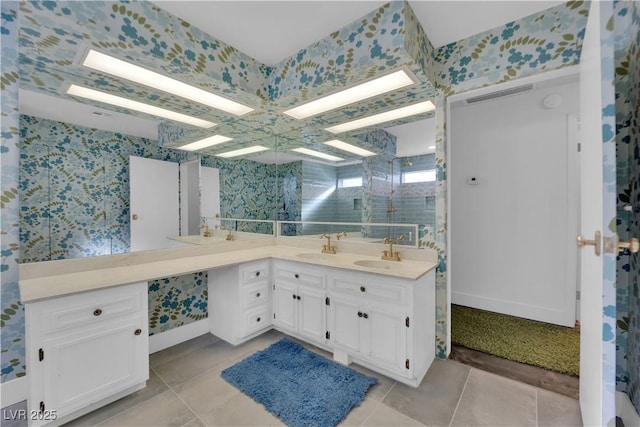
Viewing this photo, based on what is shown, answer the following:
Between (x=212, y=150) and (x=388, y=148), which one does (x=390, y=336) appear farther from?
(x=212, y=150)

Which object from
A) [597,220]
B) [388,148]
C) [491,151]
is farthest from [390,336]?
[491,151]

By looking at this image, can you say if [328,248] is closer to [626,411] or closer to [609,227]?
[609,227]

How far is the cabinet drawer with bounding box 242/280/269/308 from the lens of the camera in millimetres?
2355

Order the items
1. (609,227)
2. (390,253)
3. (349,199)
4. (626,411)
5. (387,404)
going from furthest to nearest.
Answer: (349,199)
(390,253)
(387,404)
(626,411)
(609,227)

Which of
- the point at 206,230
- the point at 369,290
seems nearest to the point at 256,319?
the point at 206,230

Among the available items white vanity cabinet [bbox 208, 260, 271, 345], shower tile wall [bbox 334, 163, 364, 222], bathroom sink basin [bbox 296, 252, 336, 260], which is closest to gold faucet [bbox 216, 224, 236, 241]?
white vanity cabinet [bbox 208, 260, 271, 345]

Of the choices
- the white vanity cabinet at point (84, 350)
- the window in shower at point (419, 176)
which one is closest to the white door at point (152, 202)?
the white vanity cabinet at point (84, 350)

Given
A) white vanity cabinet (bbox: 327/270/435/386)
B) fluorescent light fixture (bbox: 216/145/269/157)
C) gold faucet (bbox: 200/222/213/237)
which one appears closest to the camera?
white vanity cabinet (bbox: 327/270/435/386)

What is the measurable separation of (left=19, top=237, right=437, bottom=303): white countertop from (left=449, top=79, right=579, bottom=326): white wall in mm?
1340

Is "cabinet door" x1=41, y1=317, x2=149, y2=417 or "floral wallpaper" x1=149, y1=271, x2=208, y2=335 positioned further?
"floral wallpaper" x1=149, y1=271, x2=208, y2=335

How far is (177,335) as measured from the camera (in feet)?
Result: 7.84

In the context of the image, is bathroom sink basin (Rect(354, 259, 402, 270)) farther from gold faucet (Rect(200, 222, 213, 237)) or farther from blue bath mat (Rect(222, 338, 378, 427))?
gold faucet (Rect(200, 222, 213, 237))

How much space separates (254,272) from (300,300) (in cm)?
50

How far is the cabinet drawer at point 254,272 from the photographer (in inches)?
92.6
